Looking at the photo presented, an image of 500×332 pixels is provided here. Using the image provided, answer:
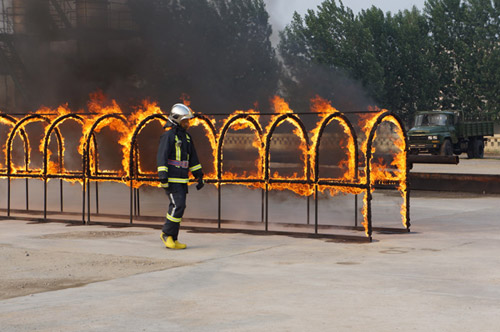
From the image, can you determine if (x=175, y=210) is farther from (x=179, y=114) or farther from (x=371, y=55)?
(x=371, y=55)

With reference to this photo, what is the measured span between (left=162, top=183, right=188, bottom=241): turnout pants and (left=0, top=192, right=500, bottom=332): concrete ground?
0.31m

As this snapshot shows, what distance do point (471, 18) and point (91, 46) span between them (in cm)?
4498

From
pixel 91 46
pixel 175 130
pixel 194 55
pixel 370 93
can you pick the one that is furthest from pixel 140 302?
pixel 370 93

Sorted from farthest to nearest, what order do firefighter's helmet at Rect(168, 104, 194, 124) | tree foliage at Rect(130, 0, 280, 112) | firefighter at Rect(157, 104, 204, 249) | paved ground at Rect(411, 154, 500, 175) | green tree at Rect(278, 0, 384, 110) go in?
1. green tree at Rect(278, 0, 384, 110)
2. paved ground at Rect(411, 154, 500, 175)
3. tree foliage at Rect(130, 0, 280, 112)
4. firefighter's helmet at Rect(168, 104, 194, 124)
5. firefighter at Rect(157, 104, 204, 249)

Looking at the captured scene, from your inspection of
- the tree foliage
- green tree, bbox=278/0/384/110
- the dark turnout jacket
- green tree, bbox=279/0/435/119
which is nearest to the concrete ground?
the dark turnout jacket

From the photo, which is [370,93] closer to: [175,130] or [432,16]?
[432,16]

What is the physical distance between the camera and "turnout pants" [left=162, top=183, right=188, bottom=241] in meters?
10.8

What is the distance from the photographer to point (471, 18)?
65688 millimetres

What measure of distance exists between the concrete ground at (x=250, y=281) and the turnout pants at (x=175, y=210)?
0.31m

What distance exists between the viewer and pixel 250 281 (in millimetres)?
8430

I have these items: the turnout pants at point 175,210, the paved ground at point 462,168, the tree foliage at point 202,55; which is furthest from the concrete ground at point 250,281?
the paved ground at point 462,168

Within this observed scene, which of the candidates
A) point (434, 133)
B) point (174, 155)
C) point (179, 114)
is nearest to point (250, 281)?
point (174, 155)

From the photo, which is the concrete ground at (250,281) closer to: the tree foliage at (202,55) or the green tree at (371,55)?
the tree foliage at (202,55)

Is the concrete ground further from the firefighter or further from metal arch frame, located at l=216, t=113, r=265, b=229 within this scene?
metal arch frame, located at l=216, t=113, r=265, b=229
